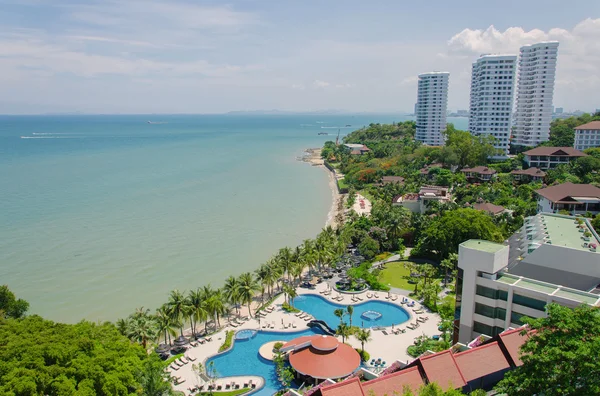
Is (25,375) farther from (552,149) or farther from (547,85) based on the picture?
(547,85)

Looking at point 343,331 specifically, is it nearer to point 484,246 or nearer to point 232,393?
point 232,393

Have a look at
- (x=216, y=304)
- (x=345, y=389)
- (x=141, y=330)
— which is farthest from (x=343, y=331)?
(x=345, y=389)

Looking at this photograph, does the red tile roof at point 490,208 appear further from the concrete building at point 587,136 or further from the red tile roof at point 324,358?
the concrete building at point 587,136

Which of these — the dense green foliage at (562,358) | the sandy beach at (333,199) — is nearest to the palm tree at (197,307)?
the dense green foliage at (562,358)

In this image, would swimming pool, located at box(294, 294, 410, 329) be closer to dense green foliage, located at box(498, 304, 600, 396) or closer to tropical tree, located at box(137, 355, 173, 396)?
tropical tree, located at box(137, 355, 173, 396)

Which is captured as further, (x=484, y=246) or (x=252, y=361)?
(x=252, y=361)
